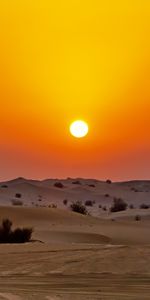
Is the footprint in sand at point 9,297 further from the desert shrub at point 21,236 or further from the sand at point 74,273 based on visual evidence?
the desert shrub at point 21,236

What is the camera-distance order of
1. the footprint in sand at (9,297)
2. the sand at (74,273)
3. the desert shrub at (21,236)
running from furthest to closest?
1. the desert shrub at (21,236)
2. the sand at (74,273)
3. the footprint in sand at (9,297)

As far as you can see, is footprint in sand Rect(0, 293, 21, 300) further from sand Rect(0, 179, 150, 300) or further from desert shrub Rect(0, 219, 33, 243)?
desert shrub Rect(0, 219, 33, 243)

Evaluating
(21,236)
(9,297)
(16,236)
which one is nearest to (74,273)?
(9,297)

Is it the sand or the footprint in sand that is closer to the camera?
the footprint in sand

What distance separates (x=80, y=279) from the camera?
50.0ft

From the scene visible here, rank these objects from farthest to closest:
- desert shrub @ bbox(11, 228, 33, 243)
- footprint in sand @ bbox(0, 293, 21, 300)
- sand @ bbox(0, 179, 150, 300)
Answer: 1. desert shrub @ bbox(11, 228, 33, 243)
2. sand @ bbox(0, 179, 150, 300)
3. footprint in sand @ bbox(0, 293, 21, 300)

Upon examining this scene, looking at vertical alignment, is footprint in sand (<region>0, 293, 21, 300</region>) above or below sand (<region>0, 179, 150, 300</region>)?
below

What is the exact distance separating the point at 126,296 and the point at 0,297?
2.28 meters

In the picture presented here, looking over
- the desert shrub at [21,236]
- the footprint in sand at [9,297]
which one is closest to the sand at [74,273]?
the footprint in sand at [9,297]

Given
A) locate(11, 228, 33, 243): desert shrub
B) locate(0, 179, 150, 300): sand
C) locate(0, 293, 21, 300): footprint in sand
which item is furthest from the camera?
locate(11, 228, 33, 243): desert shrub

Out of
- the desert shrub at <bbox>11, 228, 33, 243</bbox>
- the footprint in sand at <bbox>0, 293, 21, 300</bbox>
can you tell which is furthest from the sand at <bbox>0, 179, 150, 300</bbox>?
the desert shrub at <bbox>11, 228, 33, 243</bbox>

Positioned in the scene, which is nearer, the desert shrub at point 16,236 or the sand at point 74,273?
the sand at point 74,273

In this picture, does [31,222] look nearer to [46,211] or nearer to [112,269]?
[46,211]

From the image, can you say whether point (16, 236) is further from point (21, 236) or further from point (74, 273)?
point (74, 273)
